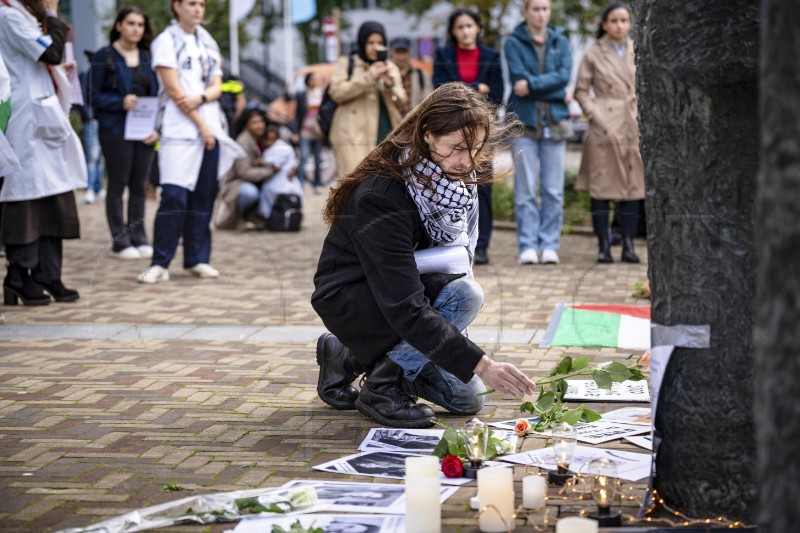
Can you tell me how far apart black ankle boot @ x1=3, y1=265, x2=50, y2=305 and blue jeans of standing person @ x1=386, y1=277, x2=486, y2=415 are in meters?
4.10

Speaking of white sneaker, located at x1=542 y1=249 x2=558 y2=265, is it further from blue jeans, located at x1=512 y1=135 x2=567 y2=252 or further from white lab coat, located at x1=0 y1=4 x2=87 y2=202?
white lab coat, located at x1=0 y1=4 x2=87 y2=202

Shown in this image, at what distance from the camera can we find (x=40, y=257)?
323 inches

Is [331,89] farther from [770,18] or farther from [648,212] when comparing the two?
[770,18]

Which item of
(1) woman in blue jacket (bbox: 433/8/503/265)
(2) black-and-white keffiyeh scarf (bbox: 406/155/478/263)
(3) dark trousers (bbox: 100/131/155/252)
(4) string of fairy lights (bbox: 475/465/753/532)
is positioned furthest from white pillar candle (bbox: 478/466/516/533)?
(3) dark trousers (bbox: 100/131/155/252)

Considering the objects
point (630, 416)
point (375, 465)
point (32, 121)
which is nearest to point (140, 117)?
point (32, 121)

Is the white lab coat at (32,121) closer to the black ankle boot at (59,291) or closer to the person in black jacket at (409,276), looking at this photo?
the black ankle boot at (59,291)

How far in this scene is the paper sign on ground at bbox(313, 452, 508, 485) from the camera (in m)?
3.99

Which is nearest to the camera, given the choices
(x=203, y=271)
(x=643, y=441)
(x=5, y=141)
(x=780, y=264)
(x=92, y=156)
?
(x=780, y=264)

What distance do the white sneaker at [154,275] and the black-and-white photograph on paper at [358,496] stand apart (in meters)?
5.75

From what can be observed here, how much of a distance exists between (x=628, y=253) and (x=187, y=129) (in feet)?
12.6

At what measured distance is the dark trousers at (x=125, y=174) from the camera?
34.6ft

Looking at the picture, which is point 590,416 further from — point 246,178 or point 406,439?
point 246,178

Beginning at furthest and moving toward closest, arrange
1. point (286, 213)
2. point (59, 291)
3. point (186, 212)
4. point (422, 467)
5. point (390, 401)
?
point (286, 213)
point (186, 212)
point (59, 291)
point (390, 401)
point (422, 467)

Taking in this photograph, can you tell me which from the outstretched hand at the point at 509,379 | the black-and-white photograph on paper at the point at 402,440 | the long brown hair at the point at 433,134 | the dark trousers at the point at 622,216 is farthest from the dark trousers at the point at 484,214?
the outstretched hand at the point at 509,379
